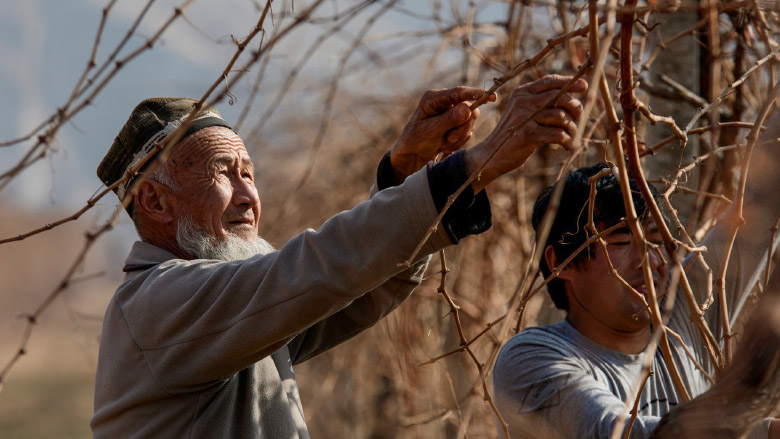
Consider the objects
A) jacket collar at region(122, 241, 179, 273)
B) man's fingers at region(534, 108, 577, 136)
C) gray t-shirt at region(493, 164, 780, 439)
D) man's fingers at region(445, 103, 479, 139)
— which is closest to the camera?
man's fingers at region(534, 108, 577, 136)

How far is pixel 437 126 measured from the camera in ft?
6.37

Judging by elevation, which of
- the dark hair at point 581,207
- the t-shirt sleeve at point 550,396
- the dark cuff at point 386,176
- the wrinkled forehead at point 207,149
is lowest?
the t-shirt sleeve at point 550,396

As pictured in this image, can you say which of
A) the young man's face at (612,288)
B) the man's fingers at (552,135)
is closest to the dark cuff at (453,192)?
the man's fingers at (552,135)

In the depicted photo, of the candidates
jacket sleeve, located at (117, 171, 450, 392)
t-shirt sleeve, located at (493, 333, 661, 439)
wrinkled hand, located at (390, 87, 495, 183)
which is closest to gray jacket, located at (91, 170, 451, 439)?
jacket sleeve, located at (117, 171, 450, 392)

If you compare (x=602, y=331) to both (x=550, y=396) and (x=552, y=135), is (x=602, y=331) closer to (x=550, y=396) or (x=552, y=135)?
(x=550, y=396)

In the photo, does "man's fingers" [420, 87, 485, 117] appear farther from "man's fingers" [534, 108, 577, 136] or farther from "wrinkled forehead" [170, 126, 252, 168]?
"wrinkled forehead" [170, 126, 252, 168]

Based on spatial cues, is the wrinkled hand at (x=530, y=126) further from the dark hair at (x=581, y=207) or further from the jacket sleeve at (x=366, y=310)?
the dark hair at (x=581, y=207)

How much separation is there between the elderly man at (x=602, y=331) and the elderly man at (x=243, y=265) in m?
0.39

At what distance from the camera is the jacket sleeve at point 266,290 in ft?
5.66

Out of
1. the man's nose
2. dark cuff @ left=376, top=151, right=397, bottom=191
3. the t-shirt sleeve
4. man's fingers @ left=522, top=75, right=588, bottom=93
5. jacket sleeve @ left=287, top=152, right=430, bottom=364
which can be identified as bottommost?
the t-shirt sleeve

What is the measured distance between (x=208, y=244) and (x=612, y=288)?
108 cm

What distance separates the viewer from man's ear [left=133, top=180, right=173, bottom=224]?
2.43 metres

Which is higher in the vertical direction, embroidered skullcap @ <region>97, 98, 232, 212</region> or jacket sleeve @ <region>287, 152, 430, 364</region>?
embroidered skullcap @ <region>97, 98, 232, 212</region>

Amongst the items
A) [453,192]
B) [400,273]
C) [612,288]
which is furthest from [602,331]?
[453,192]
